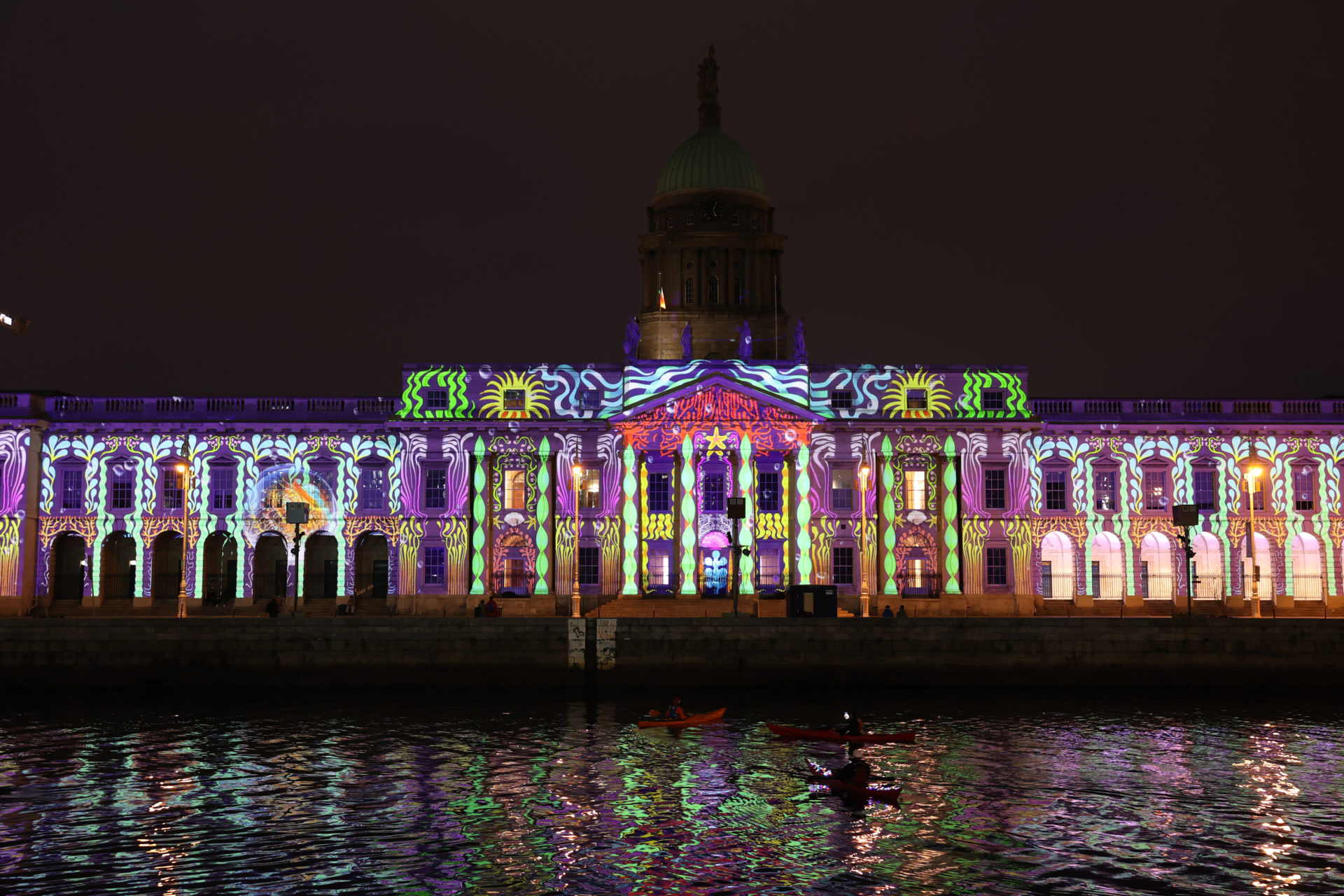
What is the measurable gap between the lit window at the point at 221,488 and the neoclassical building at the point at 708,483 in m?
0.11

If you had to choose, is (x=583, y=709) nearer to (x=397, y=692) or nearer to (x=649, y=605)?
(x=397, y=692)

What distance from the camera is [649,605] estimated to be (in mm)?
59156

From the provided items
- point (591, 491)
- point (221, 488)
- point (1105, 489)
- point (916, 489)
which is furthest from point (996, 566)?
point (221, 488)

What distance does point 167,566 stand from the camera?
68.4 m

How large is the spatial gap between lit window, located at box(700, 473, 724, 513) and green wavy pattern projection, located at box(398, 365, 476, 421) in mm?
12353

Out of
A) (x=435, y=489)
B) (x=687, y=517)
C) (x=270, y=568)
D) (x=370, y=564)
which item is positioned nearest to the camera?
(x=687, y=517)

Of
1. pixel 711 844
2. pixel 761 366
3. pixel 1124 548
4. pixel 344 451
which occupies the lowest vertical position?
pixel 711 844

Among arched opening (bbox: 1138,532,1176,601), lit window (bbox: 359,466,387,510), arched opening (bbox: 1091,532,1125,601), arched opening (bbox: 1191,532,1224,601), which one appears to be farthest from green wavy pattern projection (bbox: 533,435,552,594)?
arched opening (bbox: 1191,532,1224,601)

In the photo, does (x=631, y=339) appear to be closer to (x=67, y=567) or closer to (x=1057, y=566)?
(x=1057, y=566)

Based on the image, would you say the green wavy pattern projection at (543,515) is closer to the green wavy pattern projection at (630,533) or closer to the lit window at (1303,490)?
the green wavy pattern projection at (630,533)

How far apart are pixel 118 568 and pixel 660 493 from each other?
1136 inches

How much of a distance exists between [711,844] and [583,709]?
1810cm

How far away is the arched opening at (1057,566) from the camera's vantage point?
64312 millimetres

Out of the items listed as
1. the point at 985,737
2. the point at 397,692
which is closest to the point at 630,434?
the point at 397,692
